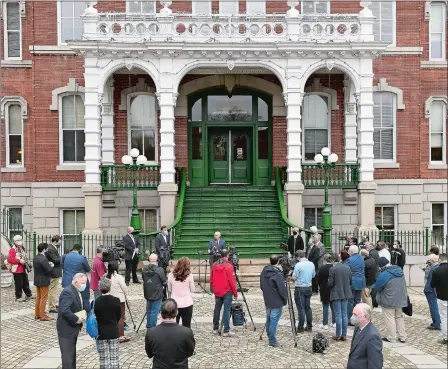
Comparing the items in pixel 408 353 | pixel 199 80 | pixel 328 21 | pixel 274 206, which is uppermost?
pixel 328 21

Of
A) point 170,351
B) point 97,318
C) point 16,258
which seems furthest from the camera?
Result: point 16,258

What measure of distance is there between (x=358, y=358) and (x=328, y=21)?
15567 mm

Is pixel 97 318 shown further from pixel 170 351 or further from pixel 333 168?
pixel 333 168

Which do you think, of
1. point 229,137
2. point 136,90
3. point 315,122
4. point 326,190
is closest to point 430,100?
point 315,122

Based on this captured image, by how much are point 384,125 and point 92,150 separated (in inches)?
460

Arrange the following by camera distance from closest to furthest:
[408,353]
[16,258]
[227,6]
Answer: [408,353] → [16,258] → [227,6]

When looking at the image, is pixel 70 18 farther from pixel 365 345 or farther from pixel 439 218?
pixel 365 345

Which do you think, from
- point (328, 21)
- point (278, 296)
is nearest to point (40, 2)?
point (328, 21)

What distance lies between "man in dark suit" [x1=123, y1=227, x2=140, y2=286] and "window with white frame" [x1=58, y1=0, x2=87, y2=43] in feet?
32.1

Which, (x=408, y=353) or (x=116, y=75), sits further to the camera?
(x=116, y=75)

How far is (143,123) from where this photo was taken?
2325 centimetres

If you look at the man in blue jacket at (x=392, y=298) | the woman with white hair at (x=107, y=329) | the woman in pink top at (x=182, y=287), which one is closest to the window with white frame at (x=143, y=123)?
the woman in pink top at (x=182, y=287)

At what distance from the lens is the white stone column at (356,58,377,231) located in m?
20.4

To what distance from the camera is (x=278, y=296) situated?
36.7 ft
